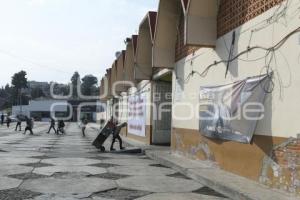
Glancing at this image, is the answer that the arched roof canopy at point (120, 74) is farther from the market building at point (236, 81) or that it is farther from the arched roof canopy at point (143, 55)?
the market building at point (236, 81)

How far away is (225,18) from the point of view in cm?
1323

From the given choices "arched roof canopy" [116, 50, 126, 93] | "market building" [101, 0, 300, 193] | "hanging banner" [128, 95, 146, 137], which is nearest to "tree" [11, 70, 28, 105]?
"arched roof canopy" [116, 50, 126, 93]

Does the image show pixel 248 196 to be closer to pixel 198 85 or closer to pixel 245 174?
pixel 245 174

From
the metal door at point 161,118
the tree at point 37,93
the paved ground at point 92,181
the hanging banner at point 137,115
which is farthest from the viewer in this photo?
the tree at point 37,93

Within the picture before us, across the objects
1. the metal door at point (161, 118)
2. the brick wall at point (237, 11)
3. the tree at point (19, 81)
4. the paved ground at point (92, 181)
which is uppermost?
the tree at point (19, 81)

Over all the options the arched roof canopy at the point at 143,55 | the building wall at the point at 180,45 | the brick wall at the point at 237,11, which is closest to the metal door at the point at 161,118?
the arched roof canopy at the point at 143,55

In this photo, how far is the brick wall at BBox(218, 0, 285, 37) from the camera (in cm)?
1054

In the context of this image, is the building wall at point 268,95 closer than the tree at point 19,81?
Yes

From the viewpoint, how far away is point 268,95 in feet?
32.8

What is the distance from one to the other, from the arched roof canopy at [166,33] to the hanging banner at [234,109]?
174 inches

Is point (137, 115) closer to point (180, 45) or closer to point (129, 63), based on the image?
point (129, 63)

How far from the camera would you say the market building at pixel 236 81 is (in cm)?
927

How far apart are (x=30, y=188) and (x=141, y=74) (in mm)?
14856

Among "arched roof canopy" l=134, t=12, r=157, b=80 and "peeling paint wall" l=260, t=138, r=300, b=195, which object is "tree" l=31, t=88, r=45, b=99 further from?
"peeling paint wall" l=260, t=138, r=300, b=195
